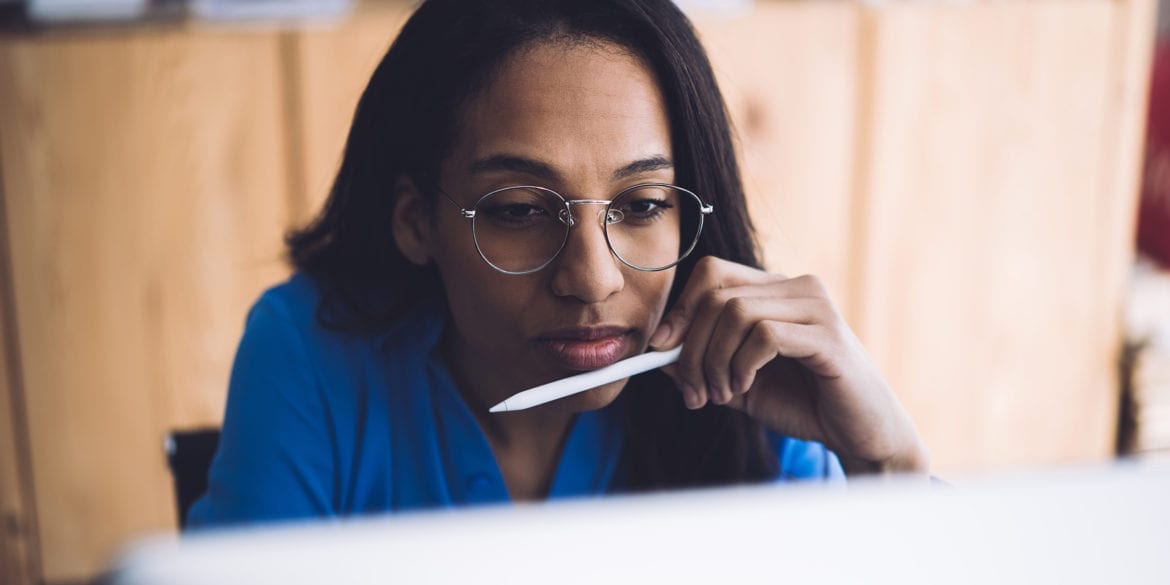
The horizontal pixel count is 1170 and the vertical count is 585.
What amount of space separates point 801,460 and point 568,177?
344mm

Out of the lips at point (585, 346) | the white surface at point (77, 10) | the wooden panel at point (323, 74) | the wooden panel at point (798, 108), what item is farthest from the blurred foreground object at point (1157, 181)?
the white surface at point (77, 10)

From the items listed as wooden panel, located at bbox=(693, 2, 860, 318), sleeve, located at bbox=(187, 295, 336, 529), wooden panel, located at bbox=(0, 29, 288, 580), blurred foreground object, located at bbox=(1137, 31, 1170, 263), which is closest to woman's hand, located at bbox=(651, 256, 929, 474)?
sleeve, located at bbox=(187, 295, 336, 529)

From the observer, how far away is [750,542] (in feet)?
0.87

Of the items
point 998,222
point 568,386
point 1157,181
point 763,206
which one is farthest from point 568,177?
point 1157,181

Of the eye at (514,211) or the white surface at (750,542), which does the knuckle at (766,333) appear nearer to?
the eye at (514,211)

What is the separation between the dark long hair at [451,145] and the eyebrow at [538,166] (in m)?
0.03

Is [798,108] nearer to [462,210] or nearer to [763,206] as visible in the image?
[763,206]

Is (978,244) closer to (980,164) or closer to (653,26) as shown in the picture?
(980,164)

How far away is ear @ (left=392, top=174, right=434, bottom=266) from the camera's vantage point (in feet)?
2.18

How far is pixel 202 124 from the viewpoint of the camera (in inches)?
55.0

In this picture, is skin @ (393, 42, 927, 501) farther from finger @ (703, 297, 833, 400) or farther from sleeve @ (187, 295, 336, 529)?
sleeve @ (187, 295, 336, 529)

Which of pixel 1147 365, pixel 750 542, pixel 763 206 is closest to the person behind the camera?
pixel 750 542

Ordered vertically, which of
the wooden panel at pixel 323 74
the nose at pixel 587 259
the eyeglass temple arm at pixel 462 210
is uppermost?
the wooden panel at pixel 323 74

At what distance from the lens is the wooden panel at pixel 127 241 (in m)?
1.36
